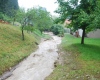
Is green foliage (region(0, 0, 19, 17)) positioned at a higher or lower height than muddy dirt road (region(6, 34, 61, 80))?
higher

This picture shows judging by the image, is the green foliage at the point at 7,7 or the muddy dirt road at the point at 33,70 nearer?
the muddy dirt road at the point at 33,70

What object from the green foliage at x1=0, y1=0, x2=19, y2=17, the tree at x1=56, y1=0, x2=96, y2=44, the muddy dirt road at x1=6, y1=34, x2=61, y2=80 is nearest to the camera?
the muddy dirt road at x1=6, y1=34, x2=61, y2=80

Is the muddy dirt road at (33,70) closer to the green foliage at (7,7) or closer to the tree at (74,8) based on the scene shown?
the tree at (74,8)

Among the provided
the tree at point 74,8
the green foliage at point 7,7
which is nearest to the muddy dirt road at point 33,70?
the tree at point 74,8

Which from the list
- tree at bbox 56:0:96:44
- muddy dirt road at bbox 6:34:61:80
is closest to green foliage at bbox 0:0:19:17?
tree at bbox 56:0:96:44

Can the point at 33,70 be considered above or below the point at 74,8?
below

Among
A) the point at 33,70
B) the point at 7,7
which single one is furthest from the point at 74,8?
the point at 7,7

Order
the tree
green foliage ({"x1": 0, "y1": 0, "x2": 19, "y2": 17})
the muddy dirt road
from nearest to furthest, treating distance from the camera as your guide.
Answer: the muddy dirt road, the tree, green foliage ({"x1": 0, "y1": 0, "x2": 19, "y2": 17})

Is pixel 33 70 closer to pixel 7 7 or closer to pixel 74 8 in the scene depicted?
pixel 74 8

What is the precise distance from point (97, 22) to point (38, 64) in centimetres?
582

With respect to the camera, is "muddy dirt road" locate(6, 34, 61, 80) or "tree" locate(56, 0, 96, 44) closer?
"muddy dirt road" locate(6, 34, 61, 80)

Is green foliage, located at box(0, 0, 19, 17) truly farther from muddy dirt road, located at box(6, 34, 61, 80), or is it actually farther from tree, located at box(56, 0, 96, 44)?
muddy dirt road, located at box(6, 34, 61, 80)

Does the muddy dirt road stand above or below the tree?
below

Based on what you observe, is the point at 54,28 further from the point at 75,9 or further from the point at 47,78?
the point at 47,78
